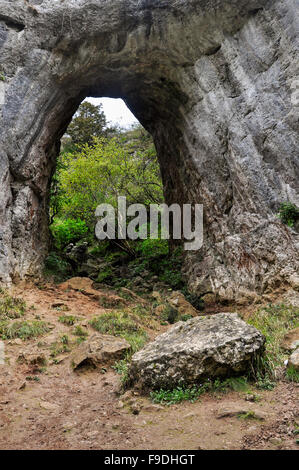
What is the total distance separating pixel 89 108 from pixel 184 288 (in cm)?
2323

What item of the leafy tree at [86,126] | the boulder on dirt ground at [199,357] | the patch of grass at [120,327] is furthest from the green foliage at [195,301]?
the leafy tree at [86,126]

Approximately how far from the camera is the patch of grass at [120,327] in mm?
7451

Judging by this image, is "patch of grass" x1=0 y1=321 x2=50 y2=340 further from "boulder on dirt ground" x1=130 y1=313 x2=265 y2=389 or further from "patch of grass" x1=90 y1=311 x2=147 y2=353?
Answer: "boulder on dirt ground" x1=130 y1=313 x2=265 y2=389

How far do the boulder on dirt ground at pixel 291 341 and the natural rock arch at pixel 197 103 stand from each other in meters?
3.28

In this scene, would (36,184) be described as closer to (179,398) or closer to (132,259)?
(132,259)

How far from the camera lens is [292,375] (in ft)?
14.5

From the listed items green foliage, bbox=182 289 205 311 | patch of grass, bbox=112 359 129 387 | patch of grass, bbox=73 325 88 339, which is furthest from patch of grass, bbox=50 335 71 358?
green foliage, bbox=182 289 205 311

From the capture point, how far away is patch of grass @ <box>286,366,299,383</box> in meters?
4.36

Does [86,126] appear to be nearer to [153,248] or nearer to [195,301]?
[153,248]

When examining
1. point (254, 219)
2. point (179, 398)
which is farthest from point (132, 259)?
point (179, 398)

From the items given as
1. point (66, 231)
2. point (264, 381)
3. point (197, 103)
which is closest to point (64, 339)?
point (264, 381)

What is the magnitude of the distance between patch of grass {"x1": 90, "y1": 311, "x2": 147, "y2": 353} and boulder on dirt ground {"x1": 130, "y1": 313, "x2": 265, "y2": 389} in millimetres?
2233

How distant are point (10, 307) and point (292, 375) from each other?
6584 millimetres

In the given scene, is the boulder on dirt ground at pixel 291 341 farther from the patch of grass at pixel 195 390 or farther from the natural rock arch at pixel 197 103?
the natural rock arch at pixel 197 103
